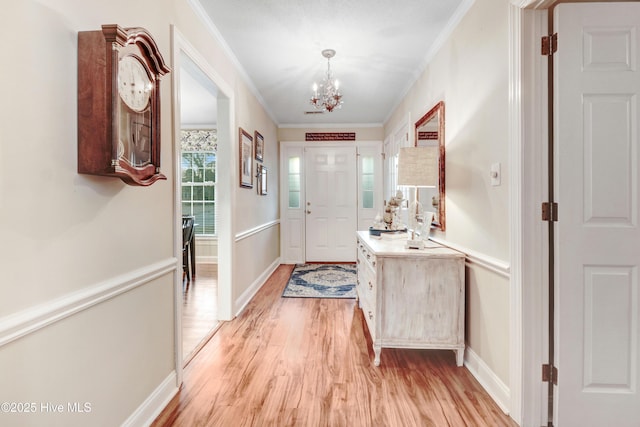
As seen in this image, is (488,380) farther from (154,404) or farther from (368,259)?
(154,404)

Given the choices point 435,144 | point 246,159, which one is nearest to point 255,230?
point 246,159

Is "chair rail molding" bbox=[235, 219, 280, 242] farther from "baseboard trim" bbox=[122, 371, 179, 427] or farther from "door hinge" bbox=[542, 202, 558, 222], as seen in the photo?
"door hinge" bbox=[542, 202, 558, 222]

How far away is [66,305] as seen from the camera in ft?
3.61

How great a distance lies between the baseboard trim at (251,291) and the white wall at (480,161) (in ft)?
6.81

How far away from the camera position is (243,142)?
341cm

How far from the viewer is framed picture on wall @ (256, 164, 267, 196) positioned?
13.8 feet

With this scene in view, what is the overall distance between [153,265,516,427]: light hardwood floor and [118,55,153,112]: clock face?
5.09 ft

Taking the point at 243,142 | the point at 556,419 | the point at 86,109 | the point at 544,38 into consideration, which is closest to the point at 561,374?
the point at 556,419

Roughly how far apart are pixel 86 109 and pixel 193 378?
1668 millimetres

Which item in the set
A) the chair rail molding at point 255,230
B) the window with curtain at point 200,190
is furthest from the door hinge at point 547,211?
the window with curtain at point 200,190

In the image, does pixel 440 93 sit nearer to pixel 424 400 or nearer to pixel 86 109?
pixel 424 400

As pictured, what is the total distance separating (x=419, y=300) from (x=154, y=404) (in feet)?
5.47

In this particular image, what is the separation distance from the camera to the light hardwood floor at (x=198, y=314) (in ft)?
8.24

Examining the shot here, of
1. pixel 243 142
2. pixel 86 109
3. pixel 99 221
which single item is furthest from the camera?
pixel 243 142
